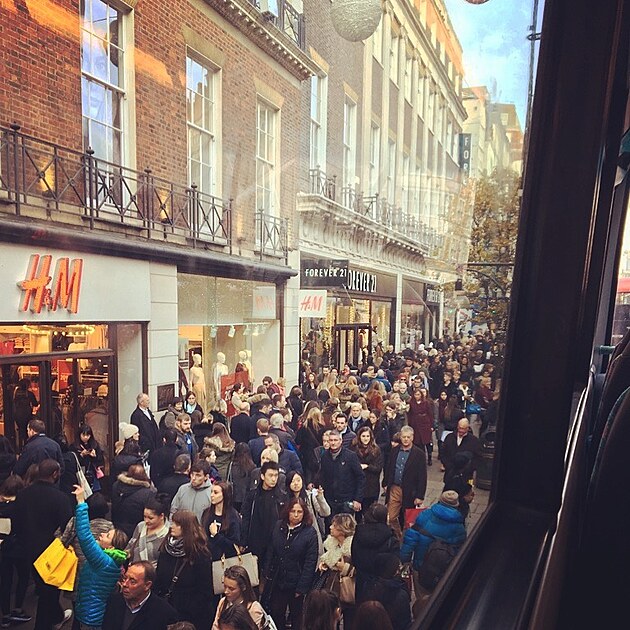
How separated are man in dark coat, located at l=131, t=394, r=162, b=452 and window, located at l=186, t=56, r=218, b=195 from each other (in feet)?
1.81

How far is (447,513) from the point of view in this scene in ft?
5.22

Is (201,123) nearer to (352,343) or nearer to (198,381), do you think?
(198,381)

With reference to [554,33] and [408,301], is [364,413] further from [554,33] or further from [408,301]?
[554,33]

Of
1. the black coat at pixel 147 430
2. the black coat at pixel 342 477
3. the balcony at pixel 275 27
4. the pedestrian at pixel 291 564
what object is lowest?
the pedestrian at pixel 291 564

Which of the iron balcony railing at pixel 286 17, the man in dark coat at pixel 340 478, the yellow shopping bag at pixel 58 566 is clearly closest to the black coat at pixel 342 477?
the man in dark coat at pixel 340 478

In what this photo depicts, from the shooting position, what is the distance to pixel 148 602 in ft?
3.59

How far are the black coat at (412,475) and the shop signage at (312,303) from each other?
63cm

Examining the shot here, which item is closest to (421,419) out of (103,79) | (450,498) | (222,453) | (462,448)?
(462,448)

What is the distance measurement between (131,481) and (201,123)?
35.6 inches

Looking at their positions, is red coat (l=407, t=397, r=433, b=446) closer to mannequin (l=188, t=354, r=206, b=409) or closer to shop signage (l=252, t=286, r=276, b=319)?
shop signage (l=252, t=286, r=276, b=319)

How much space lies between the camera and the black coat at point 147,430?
1.17 m

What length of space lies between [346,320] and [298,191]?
0.46 metres

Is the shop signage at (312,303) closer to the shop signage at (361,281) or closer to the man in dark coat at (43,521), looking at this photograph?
the shop signage at (361,281)

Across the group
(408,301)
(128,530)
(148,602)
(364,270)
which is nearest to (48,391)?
(128,530)
